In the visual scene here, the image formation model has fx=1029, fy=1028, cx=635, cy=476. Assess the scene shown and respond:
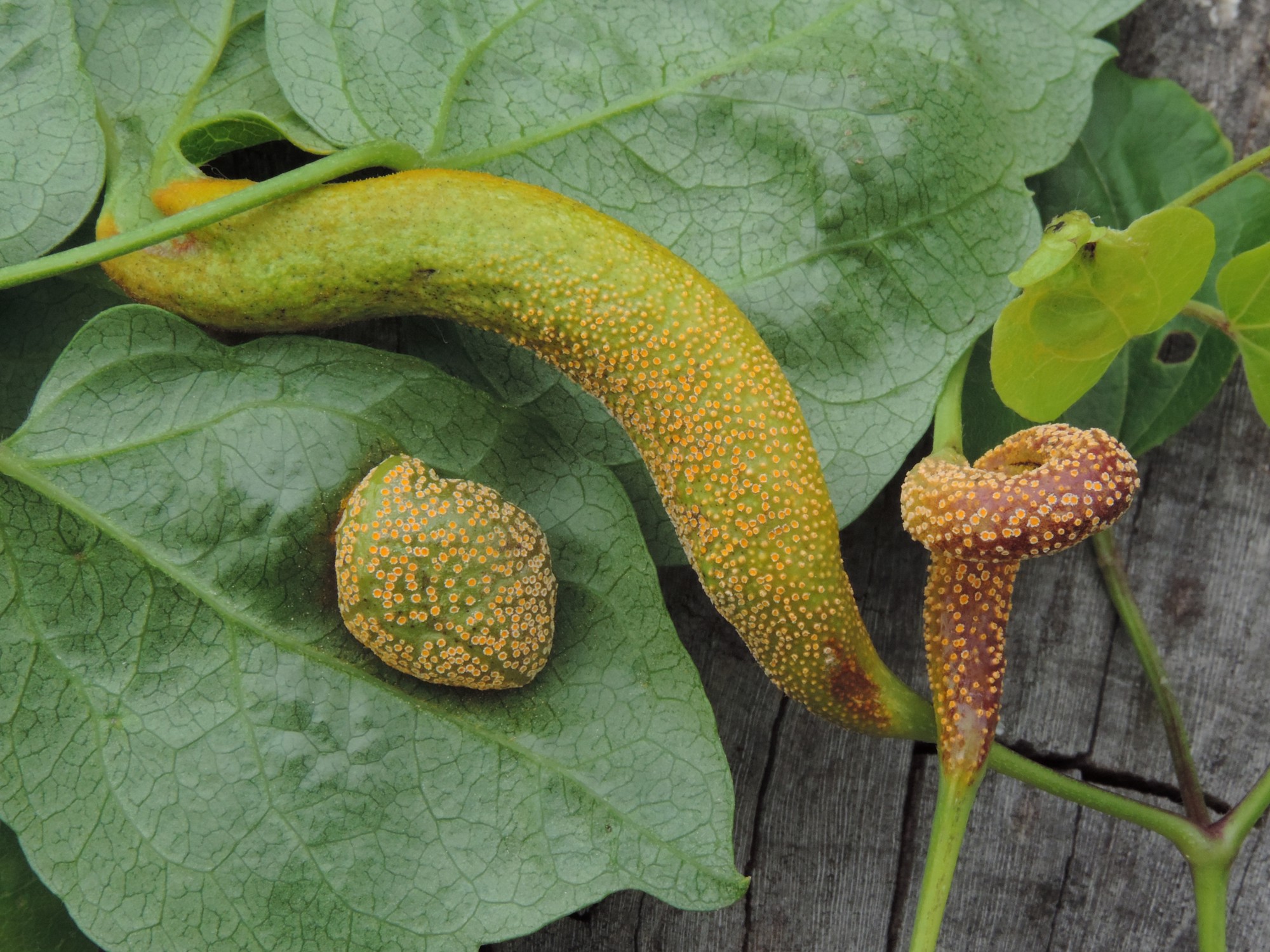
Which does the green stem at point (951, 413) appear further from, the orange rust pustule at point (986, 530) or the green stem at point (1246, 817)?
the green stem at point (1246, 817)

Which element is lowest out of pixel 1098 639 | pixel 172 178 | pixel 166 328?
pixel 1098 639

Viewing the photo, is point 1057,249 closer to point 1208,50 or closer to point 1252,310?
point 1252,310

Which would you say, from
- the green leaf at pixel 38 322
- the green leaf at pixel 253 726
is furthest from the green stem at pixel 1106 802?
the green leaf at pixel 38 322

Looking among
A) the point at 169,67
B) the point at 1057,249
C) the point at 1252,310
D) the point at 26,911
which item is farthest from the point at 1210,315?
the point at 26,911

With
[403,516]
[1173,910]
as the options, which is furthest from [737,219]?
[1173,910]

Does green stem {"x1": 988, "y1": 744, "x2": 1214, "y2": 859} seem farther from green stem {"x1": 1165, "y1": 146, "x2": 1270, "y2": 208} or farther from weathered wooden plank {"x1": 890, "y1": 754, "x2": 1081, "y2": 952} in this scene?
green stem {"x1": 1165, "y1": 146, "x2": 1270, "y2": 208}

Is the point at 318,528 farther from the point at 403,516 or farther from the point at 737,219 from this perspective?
the point at 737,219

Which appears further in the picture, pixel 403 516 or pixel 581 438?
pixel 581 438

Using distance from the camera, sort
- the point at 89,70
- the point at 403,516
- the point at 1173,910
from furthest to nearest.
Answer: the point at 1173,910 < the point at 89,70 < the point at 403,516
